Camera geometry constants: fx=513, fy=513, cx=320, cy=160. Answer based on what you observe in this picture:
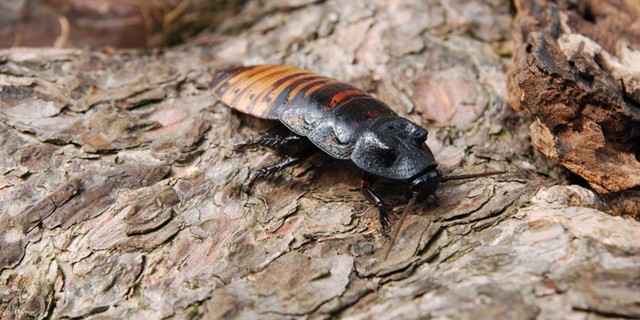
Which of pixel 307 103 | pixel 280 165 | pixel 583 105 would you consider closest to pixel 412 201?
pixel 280 165

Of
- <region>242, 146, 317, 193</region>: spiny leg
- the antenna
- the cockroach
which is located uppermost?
the cockroach

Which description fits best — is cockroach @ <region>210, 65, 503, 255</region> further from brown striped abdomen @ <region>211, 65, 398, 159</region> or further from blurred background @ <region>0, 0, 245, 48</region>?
blurred background @ <region>0, 0, 245, 48</region>

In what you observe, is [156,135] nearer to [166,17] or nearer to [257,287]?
[257,287]

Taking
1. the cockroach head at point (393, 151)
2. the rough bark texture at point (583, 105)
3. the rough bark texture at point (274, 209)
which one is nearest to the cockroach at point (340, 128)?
the cockroach head at point (393, 151)

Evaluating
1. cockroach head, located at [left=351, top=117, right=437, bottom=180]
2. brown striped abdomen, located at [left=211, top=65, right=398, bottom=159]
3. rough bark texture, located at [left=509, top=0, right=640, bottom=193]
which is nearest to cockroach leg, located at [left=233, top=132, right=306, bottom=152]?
brown striped abdomen, located at [left=211, top=65, right=398, bottom=159]

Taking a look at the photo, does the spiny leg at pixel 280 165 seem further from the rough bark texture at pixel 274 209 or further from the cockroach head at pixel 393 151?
the cockroach head at pixel 393 151

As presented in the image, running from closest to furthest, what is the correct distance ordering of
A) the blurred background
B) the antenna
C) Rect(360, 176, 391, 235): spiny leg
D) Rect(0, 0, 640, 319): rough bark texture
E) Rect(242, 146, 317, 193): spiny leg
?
Rect(0, 0, 640, 319): rough bark texture
the antenna
Rect(360, 176, 391, 235): spiny leg
Rect(242, 146, 317, 193): spiny leg
the blurred background
